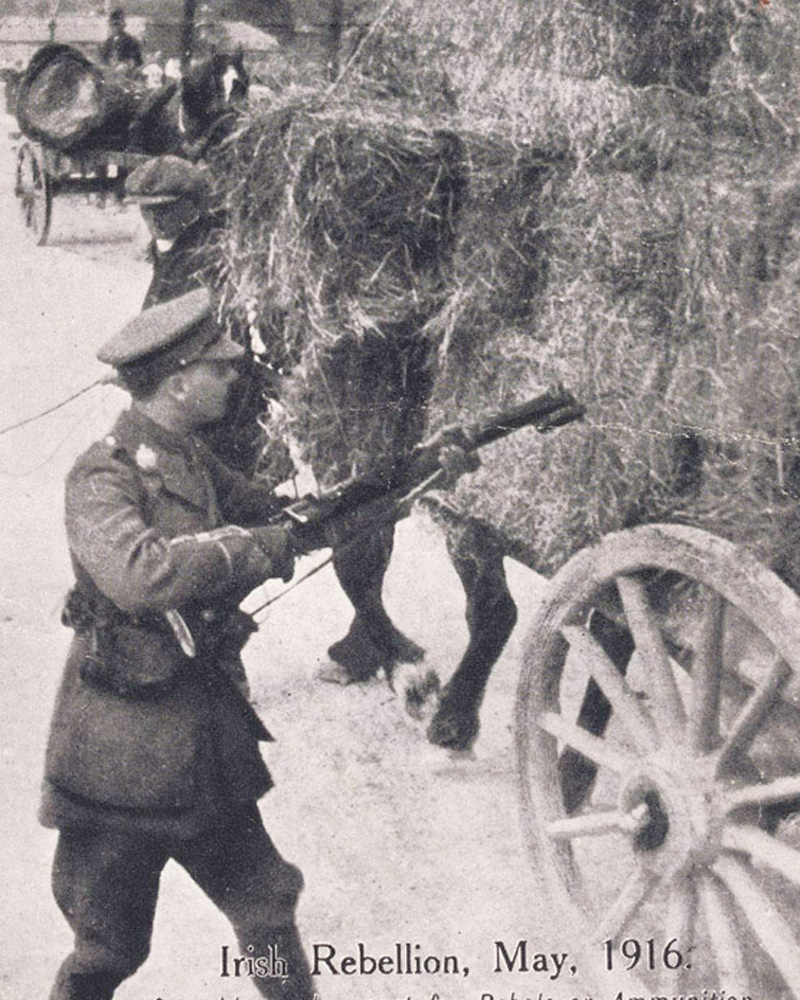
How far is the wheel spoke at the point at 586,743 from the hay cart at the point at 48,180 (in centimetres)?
531

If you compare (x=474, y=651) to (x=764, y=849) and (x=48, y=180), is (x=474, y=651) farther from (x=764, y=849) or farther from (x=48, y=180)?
(x=48, y=180)

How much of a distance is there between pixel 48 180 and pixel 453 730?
5.52 m

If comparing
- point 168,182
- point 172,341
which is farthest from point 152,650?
point 168,182

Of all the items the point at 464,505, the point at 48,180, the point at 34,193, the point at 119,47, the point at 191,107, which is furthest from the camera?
the point at 34,193

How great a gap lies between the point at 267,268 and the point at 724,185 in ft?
3.49

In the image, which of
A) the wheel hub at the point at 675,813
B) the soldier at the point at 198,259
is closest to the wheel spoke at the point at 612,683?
the wheel hub at the point at 675,813

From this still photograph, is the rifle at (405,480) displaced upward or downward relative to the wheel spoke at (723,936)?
upward

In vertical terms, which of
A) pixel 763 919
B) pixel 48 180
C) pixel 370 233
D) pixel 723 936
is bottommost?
pixel 48 180

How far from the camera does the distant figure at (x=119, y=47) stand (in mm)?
7023

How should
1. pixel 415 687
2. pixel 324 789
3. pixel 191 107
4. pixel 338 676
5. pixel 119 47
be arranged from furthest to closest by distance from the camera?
pixel 119 47 < pixel 191 107 < pixel 338 676 < pixel 415 687 < pixel 324 789

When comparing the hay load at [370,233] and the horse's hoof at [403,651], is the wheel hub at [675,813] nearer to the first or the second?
the hay load at [370,233]

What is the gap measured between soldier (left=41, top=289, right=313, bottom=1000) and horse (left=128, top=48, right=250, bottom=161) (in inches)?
77.9

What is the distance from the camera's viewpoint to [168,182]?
138 inches

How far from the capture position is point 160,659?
2.32 m
